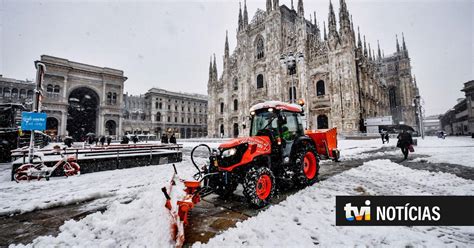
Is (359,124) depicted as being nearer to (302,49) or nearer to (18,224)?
(302,49)

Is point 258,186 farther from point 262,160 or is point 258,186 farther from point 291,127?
point 291,127

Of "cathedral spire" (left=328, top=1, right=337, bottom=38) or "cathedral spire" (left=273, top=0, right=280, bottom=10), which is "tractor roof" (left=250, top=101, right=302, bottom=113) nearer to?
"cathedral spire" (left=328, top=1, right=337, bottom=38)

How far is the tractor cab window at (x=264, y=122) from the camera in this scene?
487 centimetres

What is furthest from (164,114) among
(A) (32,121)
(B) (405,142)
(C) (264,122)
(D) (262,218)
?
(D) (262,218)

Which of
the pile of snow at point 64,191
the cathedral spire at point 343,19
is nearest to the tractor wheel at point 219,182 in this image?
the pile of snow at point 64,191

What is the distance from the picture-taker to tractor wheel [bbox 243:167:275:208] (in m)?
3.65

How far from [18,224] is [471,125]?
59.4 meters

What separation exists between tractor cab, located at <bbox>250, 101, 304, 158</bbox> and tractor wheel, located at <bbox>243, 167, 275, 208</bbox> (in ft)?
3.07

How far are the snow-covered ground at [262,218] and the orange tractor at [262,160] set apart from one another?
1.51 feet

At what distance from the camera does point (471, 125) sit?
36.4m

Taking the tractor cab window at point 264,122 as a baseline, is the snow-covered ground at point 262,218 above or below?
below

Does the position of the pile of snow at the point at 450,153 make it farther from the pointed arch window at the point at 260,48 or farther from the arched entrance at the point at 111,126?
the arched entrance at the point at 111,126

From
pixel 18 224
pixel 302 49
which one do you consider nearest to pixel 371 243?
pixel 18 224

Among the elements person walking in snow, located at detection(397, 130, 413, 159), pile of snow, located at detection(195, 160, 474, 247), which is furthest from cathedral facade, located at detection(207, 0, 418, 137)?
pile of snow, located at detection(195, 160, 474, 247)
